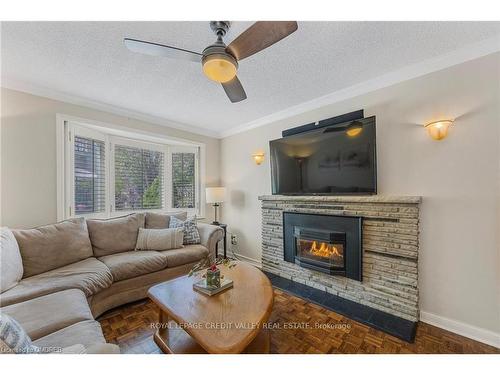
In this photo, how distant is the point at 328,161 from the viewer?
241 cm

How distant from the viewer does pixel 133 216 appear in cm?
290

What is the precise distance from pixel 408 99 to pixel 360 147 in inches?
24.0

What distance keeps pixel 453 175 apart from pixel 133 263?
10.5 ft

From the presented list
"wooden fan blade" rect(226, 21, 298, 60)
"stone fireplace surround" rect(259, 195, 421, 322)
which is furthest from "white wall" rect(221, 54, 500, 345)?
"wooden fan blade" rect(226, 21, 298, 60)

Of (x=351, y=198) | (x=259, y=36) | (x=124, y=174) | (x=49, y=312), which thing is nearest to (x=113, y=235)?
(x=124, y=174)

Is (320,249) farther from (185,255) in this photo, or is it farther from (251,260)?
(185,255)

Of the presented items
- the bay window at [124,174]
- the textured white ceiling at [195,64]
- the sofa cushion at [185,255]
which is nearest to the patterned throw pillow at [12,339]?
the sofa cushion at [185,255]

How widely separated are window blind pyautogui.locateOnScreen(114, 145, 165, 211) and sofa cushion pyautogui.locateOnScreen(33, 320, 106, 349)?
2.34 metres

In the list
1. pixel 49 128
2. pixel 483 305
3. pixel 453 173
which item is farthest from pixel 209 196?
pixel 483 305

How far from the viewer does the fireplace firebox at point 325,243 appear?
222 centimetres

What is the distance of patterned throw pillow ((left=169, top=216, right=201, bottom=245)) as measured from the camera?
2.94 metres

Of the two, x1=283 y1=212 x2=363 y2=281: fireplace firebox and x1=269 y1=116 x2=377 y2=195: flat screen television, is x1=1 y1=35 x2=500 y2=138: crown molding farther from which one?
x1=283 y1=212 x2=363 y2=281: fireplace firebox

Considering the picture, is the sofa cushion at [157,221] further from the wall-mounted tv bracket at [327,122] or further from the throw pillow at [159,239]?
the wall-mounted tv bracket at [327,122]

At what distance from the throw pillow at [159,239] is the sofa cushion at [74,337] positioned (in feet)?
4.81
